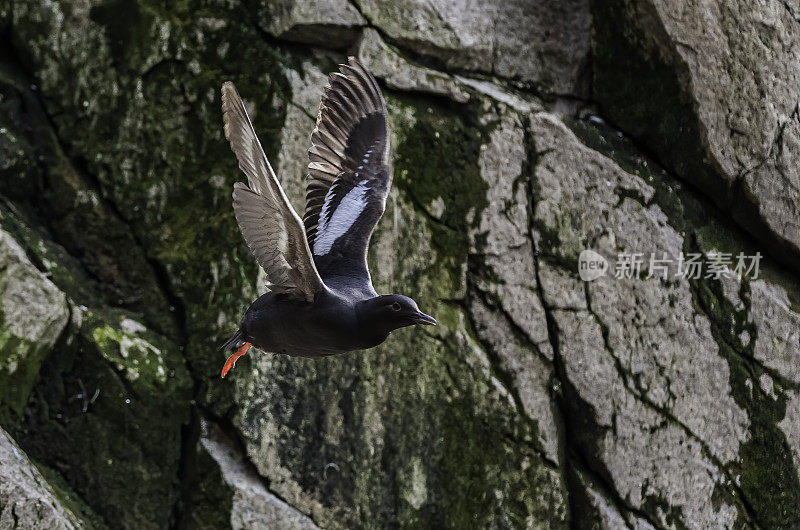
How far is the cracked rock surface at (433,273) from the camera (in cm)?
473

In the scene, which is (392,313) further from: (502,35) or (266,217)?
(502,35)

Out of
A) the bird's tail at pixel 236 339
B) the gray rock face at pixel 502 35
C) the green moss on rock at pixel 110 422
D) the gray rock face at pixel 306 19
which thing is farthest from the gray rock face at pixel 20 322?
the gray rock face at pixel 502 35

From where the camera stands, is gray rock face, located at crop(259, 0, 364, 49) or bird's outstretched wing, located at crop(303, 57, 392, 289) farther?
gray rock face, located at crop(259, 0, 364, 49)

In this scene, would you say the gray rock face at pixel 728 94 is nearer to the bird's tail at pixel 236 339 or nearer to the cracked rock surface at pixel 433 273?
the cracked rock surface at pixel 433 273

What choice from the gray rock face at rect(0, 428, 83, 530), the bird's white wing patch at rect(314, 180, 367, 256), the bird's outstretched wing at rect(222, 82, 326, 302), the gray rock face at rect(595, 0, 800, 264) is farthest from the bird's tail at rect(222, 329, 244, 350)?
the gray rock face at rect(595, 0, 800, 264)

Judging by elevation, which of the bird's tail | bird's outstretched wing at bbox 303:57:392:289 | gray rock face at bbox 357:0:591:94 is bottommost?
the bird's tail

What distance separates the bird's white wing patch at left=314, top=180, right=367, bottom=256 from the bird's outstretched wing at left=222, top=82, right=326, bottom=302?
0.58 meters

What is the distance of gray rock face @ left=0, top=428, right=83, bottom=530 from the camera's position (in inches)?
153

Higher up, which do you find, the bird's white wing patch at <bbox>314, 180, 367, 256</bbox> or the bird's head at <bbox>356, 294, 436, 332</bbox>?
the bird's white wing patch at <bbox>314, 180, 367, 256</bbox>

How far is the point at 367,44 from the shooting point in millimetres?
5246

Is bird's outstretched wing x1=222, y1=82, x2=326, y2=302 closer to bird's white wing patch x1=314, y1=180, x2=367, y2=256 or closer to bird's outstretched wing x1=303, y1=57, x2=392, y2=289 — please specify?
bird's white wing patch x1=314, y1=180, x2=367, y2=256

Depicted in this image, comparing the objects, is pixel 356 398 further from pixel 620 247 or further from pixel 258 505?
pixel 620 247

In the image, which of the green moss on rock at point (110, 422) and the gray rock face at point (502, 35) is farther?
the gray rock face at point (502, 35)

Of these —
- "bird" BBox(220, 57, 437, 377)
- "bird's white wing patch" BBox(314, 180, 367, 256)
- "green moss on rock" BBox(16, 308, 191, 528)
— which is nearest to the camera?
"bird" BBox(220, 57, 437, 377)
